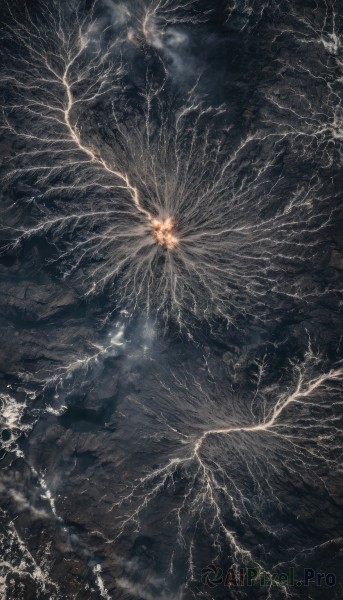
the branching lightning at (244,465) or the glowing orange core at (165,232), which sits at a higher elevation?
the glowing orange core at (165,232)

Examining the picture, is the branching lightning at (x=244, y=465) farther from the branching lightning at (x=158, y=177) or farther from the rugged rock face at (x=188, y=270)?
the branching lightning at (x=158, y=177)

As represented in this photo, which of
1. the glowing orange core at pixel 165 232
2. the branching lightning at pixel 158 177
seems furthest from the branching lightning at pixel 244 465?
the glowing orange core at pixel 165 232

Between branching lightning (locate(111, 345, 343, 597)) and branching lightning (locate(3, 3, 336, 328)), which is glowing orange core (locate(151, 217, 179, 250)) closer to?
branching lightning (locate(3, 3, 336, 328))

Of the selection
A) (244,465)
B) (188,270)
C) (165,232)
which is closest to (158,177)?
(165,232)

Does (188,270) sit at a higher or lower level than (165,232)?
lower

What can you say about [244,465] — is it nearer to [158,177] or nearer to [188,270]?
[188,270]

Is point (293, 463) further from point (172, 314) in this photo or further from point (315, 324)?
point (172, 314)

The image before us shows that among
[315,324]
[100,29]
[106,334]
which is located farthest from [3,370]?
[100,29]

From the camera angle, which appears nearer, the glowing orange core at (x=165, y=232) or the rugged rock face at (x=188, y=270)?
the rugged rock face at (x=188, y=270)

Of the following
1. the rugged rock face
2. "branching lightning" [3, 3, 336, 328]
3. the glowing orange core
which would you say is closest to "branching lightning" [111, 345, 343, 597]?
the rugged rock face
